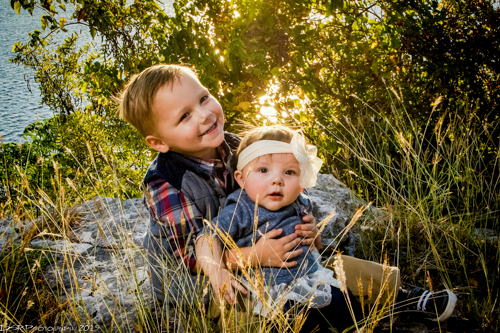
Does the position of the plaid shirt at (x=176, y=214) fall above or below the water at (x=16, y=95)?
below

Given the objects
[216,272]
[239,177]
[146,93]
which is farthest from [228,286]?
[146,93]

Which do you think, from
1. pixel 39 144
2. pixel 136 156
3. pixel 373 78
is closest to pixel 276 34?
pixel 373 78

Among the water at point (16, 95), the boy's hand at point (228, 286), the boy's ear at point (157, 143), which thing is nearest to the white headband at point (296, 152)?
the boy's ear at point (157, 143)

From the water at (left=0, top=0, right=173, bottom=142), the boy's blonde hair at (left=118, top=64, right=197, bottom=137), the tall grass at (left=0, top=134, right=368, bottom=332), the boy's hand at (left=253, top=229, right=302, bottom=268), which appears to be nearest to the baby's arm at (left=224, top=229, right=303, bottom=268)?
the boy's hand at (left=253, top=229, right=302, bottom=268)

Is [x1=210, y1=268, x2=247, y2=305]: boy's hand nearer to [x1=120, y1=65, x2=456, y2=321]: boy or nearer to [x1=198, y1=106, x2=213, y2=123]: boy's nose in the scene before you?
[x1=120, y1=65, x2=456, y2=321]: boy

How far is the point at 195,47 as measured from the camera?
9.26ft

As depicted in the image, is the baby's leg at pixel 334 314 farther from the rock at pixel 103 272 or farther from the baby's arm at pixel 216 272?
the rock at pixel 103 272

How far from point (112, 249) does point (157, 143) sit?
0.81m

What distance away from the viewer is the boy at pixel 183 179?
1.70 m

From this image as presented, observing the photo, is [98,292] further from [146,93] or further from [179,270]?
[146,93]

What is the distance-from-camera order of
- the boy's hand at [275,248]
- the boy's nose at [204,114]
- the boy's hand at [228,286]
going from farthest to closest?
1. the boy's nose at [204,114]
2. the boy's hand at [275,248]
3. the boy's hand at [228,286]

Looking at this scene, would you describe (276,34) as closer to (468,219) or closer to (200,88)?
(200,88)

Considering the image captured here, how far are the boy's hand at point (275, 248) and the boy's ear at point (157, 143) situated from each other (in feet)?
2.25

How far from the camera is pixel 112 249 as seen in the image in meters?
2.21
